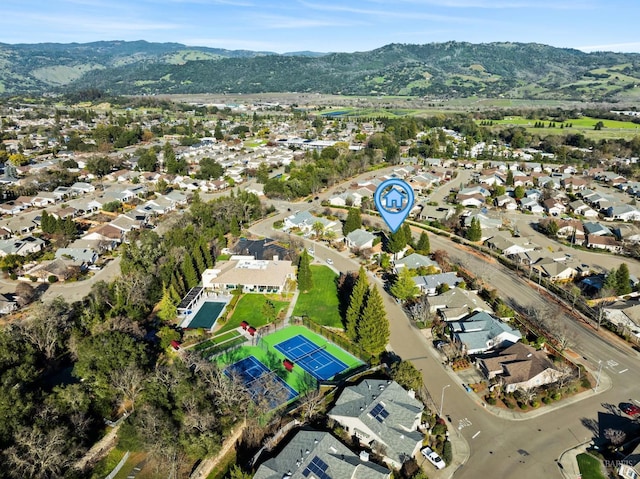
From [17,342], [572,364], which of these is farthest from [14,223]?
[572,364]

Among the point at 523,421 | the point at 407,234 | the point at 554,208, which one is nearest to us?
the point at 523,421

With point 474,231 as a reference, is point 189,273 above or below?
below

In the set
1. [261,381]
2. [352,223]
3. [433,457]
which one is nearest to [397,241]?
[352,223]

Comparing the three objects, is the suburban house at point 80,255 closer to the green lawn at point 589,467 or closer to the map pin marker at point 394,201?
the map pin marker at point 394,201

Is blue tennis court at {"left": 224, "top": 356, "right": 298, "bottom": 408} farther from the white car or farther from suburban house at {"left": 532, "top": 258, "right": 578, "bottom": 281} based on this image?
suburban house at {"left": 532, "top": 258, "right": 578, "bottom": 281}

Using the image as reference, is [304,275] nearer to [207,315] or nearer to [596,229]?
[207,315]

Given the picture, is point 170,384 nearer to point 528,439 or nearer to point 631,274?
point 528,439
